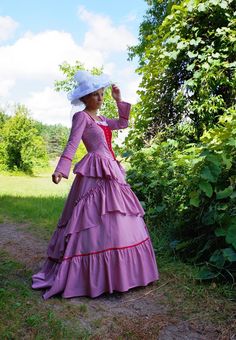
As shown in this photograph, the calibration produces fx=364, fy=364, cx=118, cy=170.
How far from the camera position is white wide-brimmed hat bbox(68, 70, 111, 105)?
8.96 ft

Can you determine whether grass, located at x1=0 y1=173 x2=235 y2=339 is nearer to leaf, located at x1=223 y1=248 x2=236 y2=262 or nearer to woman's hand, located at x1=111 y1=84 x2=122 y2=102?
leaf, located at x1=223 y1=248 x2=236 y2=262

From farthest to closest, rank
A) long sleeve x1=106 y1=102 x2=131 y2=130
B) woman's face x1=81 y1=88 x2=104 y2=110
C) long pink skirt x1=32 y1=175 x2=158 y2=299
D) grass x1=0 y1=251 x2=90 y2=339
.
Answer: long sleeve x1=106 y1=102 x2=131 y2=130
woman's face x1=81 y1=88 x2=104 y2=110
long pink skirt x1=32 y1=175 x2=158 y2=299
grass x1=0 y1=251 x2=90 y2=339

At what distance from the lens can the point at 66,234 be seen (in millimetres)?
2623

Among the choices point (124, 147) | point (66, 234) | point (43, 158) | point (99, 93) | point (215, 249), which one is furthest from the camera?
point (43, 158)

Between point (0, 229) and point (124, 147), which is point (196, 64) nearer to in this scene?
point (124, 147)

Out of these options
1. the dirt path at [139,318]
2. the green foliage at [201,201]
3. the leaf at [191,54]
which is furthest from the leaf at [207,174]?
the leaf at [191,54]

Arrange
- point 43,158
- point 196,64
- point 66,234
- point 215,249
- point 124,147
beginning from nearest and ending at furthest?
point 66,234 < point 215,249 < point 196,64 < point 124,147 < point 43,158

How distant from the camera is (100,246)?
2564 mm

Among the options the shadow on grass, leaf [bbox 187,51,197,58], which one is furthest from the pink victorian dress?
leaf [bbox 187,51,197,58]

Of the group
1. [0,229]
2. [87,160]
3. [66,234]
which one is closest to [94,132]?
[87,160]

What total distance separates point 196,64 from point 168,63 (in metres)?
0.40

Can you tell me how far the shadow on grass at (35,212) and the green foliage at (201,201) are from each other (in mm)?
1480

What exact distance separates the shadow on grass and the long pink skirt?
2009 mm

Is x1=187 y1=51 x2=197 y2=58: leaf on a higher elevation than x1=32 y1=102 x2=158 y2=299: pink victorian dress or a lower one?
higher
